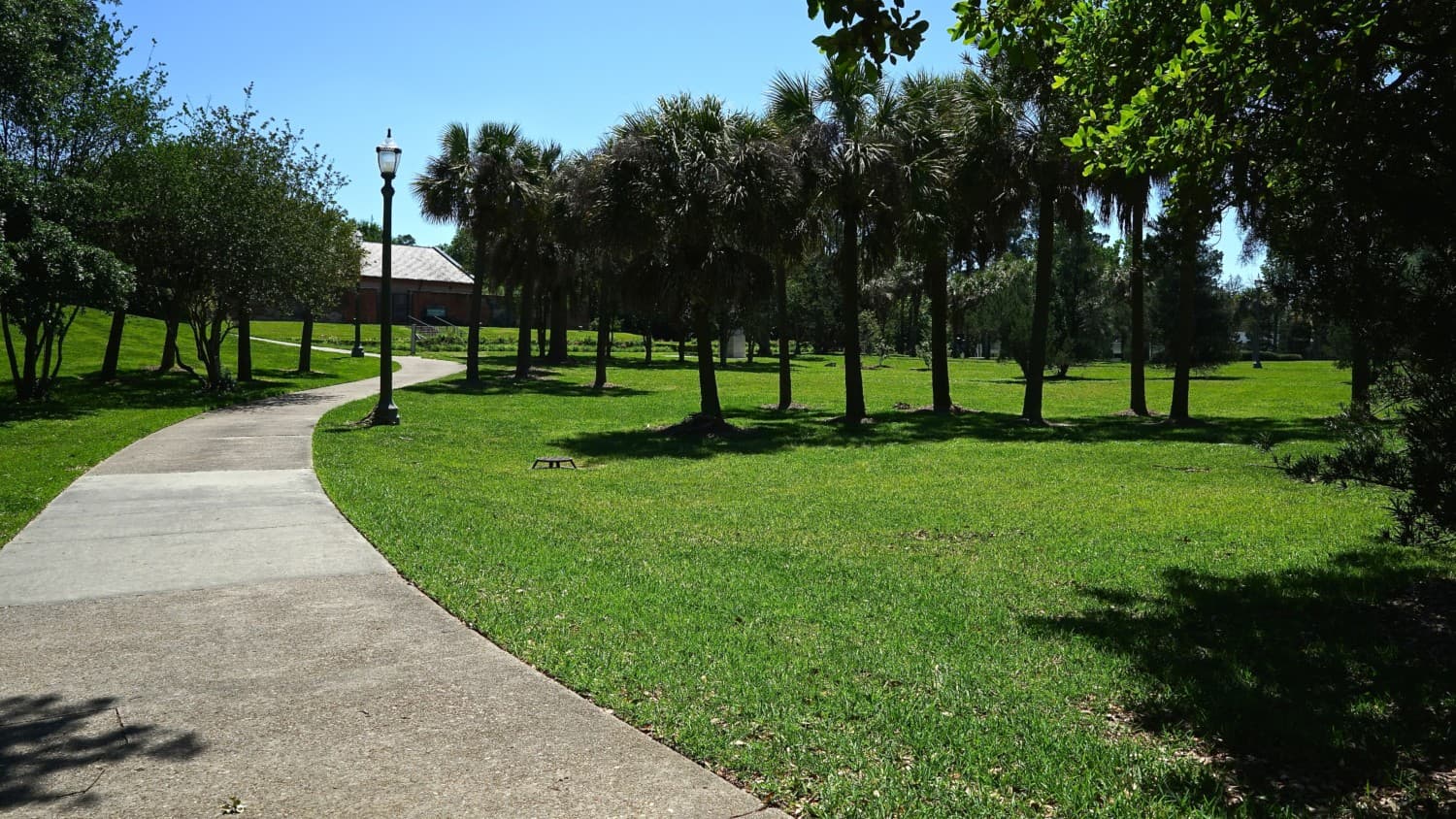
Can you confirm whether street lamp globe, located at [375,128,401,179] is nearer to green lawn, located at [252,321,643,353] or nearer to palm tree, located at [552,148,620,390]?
palm tree, located at [552,148,620,390]

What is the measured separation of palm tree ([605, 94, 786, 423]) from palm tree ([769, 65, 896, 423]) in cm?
174

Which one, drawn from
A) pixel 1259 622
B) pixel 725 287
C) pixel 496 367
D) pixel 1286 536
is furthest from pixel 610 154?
pixel 496 367

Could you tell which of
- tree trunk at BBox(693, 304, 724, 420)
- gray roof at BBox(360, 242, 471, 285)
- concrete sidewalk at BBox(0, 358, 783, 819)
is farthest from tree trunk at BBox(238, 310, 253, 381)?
gray roof at BBox(360, 242, 471, 285)

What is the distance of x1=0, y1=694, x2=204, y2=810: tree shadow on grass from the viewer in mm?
3684

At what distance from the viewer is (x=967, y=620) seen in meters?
6.23

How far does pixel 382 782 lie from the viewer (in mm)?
3783

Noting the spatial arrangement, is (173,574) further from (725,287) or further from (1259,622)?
(725,287)

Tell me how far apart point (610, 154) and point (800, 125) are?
428cm

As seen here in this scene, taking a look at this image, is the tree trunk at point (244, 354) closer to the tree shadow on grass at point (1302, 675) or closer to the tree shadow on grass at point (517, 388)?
the tree shadow on grass at point (517, 388)

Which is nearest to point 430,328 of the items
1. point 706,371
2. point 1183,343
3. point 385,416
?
point 385,416

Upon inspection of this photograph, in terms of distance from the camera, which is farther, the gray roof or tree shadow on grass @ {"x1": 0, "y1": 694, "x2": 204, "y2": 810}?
the gray roof

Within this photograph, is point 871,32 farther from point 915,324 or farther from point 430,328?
point 915,324

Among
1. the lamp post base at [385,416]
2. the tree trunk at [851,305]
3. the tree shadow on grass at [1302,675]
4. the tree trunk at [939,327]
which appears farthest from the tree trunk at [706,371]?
the tree shadow on grass at [1302,675]

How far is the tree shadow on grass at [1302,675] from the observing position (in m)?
3.97
